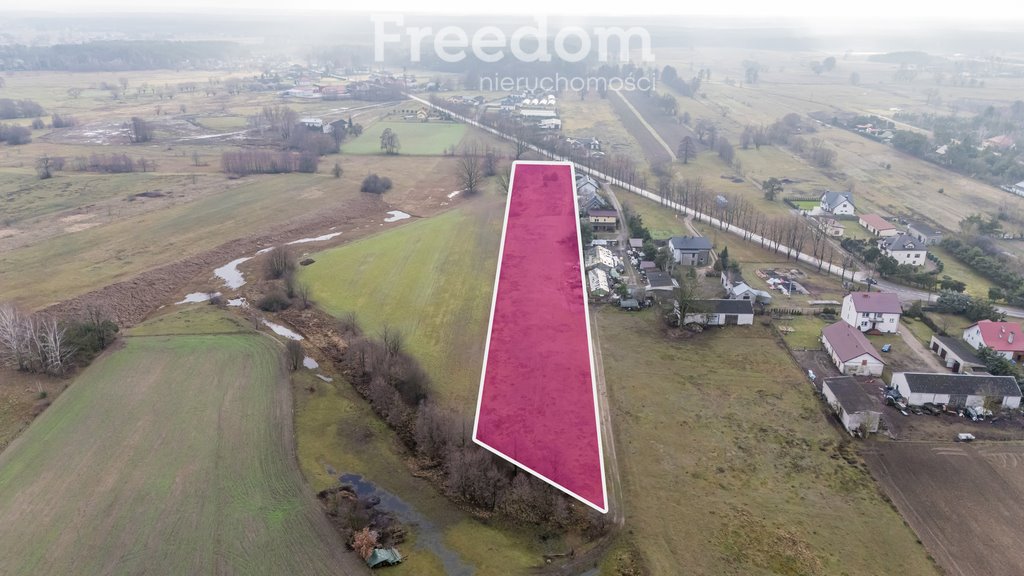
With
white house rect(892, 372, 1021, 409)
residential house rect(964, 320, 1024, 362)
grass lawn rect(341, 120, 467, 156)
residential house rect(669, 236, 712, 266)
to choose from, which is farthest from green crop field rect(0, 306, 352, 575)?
grass lawn rect(341, 120, 467, 156)

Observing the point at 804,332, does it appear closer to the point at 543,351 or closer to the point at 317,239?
the point at 543,351

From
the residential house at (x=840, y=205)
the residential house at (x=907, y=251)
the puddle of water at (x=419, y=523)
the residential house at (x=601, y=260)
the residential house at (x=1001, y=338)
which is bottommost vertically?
the puddle of water at (x=419, y=523)

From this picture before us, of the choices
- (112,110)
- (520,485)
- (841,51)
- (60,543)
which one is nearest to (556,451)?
(520,485)

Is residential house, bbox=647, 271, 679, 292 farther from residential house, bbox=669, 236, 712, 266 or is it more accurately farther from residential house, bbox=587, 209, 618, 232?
residential house, bbox=587, 209, 618, 232

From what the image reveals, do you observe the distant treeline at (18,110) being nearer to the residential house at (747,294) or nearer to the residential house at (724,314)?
the residential house at (724,314)

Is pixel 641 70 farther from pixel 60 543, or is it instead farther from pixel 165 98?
pixel 60 543

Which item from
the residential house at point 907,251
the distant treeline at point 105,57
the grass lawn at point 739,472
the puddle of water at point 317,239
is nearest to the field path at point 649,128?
the residential house at point 907,251
